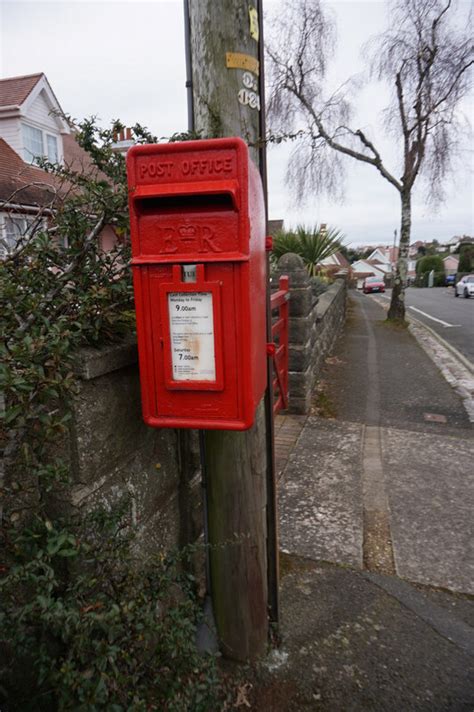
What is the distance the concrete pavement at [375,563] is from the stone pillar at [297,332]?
0.27m

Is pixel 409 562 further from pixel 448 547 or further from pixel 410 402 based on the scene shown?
pixel 410 402

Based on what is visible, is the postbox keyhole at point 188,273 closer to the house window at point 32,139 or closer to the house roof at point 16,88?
the house window at point 32,139

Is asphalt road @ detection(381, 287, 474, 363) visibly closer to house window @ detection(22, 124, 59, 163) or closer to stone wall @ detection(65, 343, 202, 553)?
stone wall @ detection(65, 343, 202, 553)

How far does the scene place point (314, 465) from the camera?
14.1ft

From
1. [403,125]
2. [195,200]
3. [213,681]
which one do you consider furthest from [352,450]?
[403,125]

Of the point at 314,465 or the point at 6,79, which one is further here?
the point at 6,79

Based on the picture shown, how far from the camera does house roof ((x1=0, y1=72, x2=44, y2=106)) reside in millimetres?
14719

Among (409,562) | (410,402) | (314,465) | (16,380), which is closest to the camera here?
(16,380)

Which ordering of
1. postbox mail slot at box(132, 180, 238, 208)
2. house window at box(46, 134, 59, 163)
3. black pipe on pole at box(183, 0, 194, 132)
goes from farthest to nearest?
house window at box(46, 134, 59, 163) → black pipe on pole at box(183, 0, 194, 132) → postbox mail slot at box(132, 180, 238, 208)

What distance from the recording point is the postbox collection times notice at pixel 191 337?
1536 mm

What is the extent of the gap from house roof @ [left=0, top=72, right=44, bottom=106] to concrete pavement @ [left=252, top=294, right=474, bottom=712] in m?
14.3

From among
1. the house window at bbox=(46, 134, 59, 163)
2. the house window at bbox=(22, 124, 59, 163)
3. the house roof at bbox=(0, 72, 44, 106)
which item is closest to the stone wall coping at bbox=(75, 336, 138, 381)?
the house window at bbox=(22, 124, 59, 163)

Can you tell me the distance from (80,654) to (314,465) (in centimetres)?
322

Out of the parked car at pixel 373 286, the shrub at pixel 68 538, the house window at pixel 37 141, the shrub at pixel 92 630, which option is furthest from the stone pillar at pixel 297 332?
the parked car at pixel 373 286
